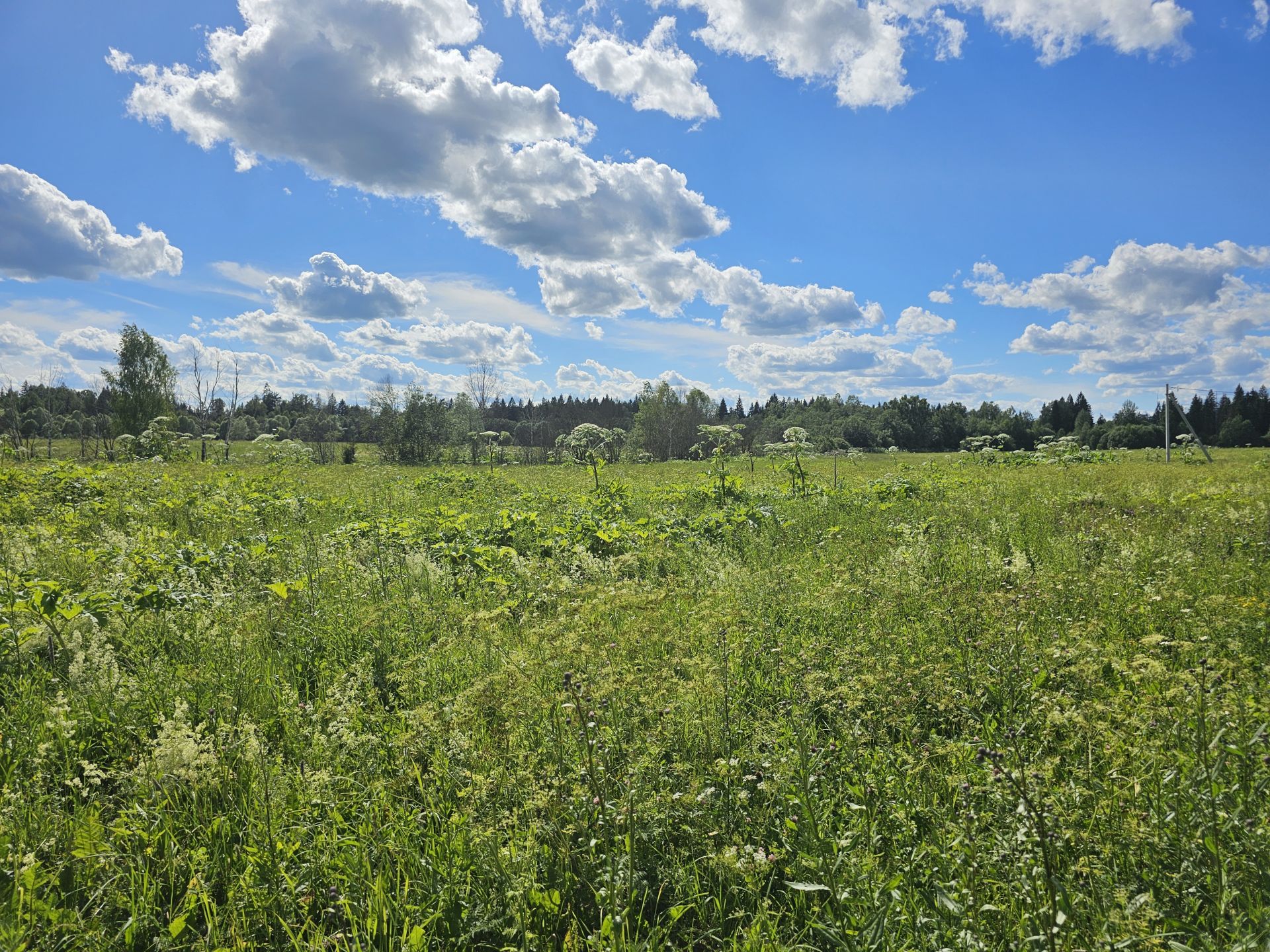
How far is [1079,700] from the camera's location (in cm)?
398

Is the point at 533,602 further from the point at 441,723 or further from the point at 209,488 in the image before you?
the point at 209,488

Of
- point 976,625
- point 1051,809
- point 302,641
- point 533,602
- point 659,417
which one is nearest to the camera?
point 1051,809

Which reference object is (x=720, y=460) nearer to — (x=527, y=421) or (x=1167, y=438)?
(x=1167, y=438)

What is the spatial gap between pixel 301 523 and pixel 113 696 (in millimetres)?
7342

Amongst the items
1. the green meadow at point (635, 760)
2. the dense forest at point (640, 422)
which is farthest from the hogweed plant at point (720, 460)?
the dense forest at point (640, 422)

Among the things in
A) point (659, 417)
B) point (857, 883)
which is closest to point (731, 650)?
point (857, 883)

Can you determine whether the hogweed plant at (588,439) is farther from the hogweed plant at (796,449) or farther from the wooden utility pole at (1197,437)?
the wooden utility pole at (1197,437)

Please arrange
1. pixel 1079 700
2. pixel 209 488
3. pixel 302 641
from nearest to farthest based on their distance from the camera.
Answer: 1. pixel 1079 700
2. pixel 302 641
3. pixel 209 488

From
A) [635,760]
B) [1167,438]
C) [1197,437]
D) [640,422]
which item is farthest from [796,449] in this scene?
[640,422]

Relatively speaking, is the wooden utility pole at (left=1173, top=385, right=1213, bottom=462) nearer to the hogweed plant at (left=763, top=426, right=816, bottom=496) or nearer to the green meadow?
the hogweed plant at (left=763, top=426, right=816, bottom=496)

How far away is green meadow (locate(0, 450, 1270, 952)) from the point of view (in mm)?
2234

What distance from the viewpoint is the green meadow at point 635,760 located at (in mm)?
2234

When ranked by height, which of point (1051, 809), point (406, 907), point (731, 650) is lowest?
point (406, 907)

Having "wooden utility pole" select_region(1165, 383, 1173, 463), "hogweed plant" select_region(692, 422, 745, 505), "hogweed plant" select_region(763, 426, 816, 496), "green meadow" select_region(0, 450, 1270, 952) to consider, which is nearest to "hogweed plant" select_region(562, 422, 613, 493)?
"hogweed plant" select_region(692, 422, 745, 505)
